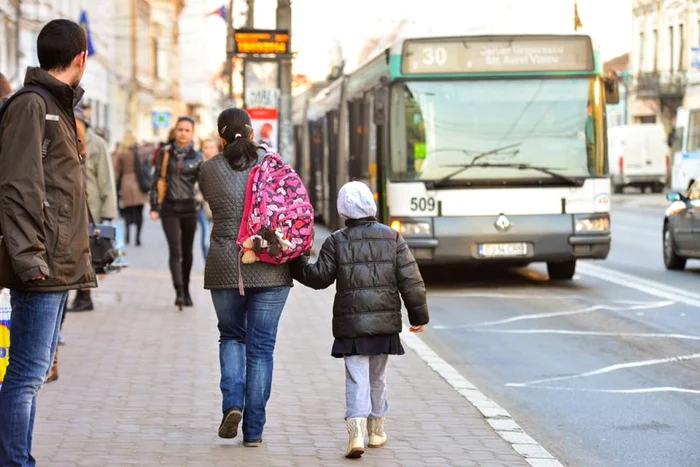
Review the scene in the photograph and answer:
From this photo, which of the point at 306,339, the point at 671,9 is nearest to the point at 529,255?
the point at 306,339

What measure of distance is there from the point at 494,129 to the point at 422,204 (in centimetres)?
122

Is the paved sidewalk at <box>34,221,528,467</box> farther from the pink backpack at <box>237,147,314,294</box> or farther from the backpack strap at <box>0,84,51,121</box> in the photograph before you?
the backpack strap at <box>0,84,51,121</box>

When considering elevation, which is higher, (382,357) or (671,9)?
(671,9)

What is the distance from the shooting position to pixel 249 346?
7387mm

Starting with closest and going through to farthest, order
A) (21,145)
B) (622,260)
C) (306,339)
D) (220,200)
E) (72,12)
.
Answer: (21,145)
(220,200)
(306,339)
(622,260)
(72,12)

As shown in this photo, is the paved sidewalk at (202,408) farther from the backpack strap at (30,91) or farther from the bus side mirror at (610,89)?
the bus side mirror at (610,89)

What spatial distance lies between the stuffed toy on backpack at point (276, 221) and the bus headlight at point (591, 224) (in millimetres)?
10047

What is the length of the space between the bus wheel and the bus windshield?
159 centimetres

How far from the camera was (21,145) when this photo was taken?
18.5ft

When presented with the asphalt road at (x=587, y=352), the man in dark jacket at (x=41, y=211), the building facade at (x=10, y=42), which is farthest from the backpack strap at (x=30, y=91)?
the building facade at (x=10, y=42)

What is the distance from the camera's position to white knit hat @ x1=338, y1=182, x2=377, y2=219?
7242 mm

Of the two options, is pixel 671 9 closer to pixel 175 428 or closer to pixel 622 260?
pixel 622 260

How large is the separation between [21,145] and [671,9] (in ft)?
228

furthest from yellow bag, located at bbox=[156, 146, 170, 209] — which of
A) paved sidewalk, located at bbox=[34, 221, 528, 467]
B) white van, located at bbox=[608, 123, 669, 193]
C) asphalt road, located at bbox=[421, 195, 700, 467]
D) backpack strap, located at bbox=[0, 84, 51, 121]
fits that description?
white van, located at bbox=[608, 123, 669, 193]
